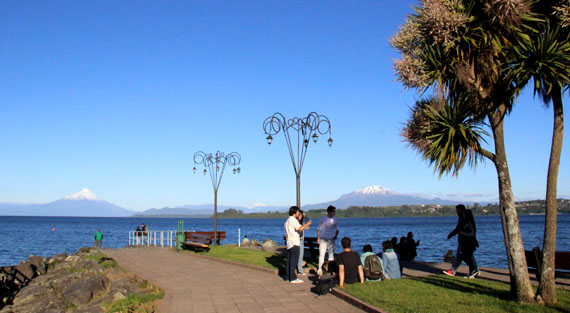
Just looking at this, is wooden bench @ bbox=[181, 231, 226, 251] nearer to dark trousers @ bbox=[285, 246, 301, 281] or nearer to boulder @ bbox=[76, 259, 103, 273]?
boulder @ bbox=[76, 259, 103, 273]

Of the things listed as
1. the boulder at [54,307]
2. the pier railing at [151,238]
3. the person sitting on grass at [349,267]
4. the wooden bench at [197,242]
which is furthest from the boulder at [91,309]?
the pier railing at [151,238]

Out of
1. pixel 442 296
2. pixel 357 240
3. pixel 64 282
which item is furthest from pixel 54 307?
pixel 357 240

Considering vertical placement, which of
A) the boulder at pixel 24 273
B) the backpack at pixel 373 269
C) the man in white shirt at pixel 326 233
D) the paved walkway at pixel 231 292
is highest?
the man in white shirt at pixel 326 233

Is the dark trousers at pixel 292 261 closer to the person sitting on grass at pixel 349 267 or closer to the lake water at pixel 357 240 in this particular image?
the person sitting on grass at pixel 349 267

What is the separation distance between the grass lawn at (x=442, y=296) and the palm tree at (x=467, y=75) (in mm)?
520

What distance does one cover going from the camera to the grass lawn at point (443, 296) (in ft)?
26.0

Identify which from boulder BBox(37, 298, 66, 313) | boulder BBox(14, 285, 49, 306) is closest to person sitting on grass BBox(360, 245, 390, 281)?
boulder BBox(37, 298, 66, 313)

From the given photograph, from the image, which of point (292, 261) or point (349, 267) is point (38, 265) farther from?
point (349, 267)

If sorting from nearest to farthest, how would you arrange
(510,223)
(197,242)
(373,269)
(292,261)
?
(510,223), (373,269), (292,261), (197,242)

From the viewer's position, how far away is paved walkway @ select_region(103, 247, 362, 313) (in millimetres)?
9125

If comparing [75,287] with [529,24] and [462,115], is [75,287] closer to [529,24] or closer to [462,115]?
[462,115]

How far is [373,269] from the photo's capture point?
1113 cm

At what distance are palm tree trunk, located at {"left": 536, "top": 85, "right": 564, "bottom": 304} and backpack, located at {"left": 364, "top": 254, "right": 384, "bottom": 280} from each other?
366cm

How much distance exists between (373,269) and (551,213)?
4.10 meters
